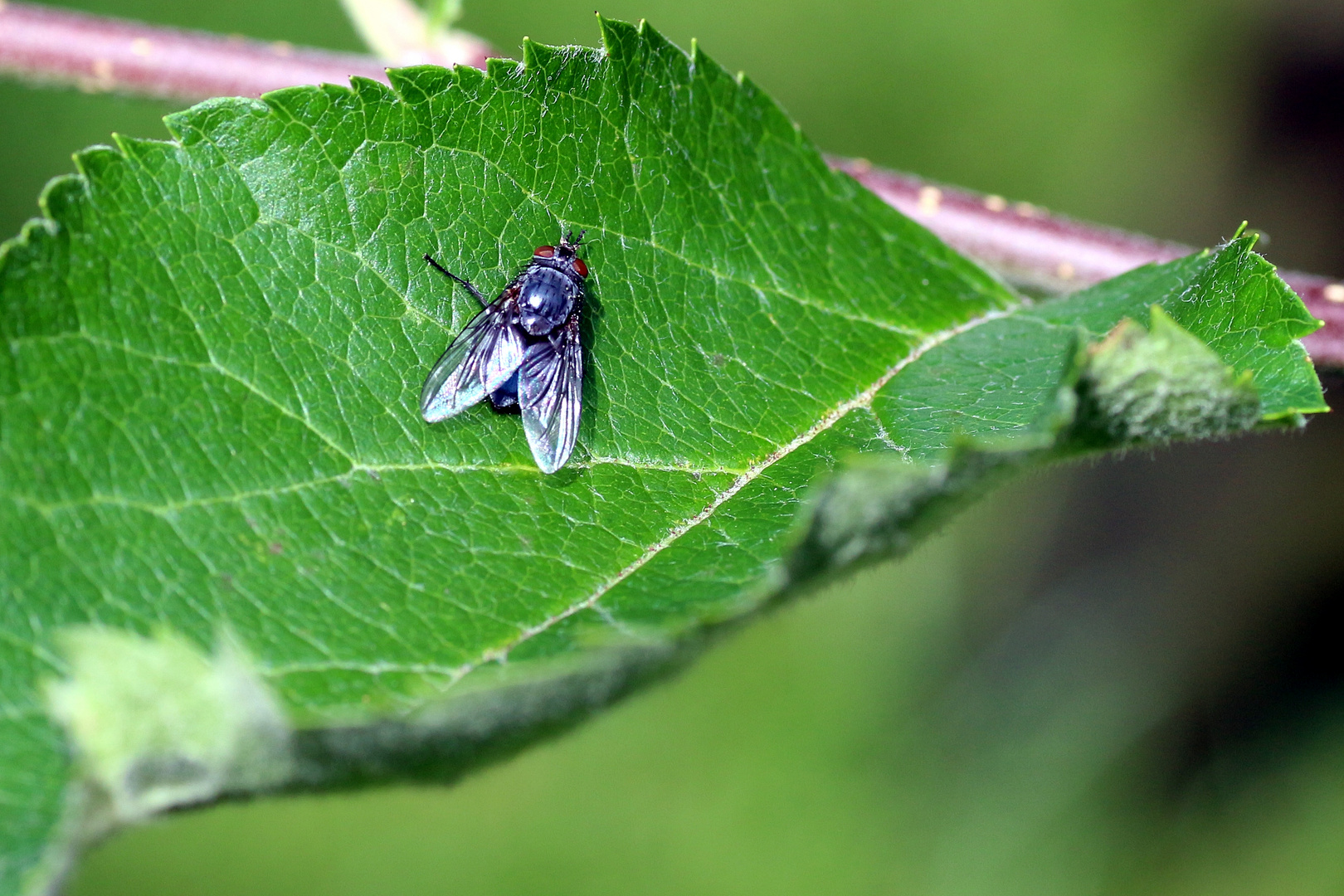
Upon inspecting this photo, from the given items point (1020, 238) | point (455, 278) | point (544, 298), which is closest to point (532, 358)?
point (544, 298)

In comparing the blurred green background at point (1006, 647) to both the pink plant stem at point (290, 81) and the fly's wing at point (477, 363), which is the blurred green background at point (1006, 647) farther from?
the fly's wing at point (477, 363)

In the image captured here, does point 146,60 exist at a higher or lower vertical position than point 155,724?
higher

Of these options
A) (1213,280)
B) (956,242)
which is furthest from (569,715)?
(956,242)

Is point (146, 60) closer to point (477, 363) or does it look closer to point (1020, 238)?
point (477, 363)

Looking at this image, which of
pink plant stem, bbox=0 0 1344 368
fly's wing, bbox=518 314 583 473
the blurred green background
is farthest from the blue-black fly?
the blurred green background

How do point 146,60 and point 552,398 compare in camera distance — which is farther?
point 146,60

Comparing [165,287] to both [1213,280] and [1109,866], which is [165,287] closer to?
[1213,280]
